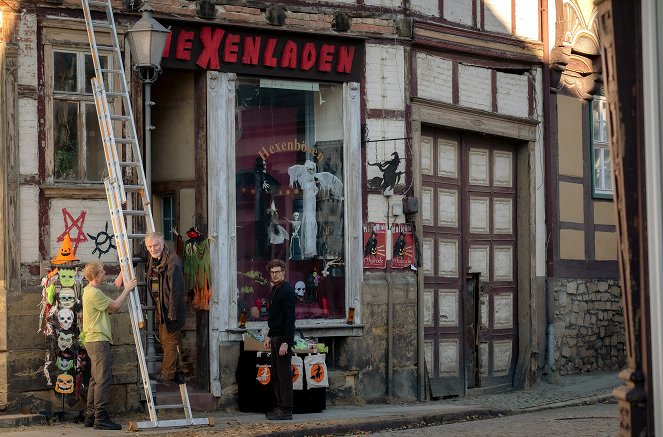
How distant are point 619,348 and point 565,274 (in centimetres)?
204

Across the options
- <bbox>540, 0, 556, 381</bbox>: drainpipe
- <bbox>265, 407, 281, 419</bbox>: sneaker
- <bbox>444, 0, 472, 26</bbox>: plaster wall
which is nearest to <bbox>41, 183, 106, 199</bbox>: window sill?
<bbox>265, 407, 281, 419</bbox>: sneaker

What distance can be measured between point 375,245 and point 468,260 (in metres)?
2.36

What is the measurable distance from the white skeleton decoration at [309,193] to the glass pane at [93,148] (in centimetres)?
270

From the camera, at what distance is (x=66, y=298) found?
1413 cm

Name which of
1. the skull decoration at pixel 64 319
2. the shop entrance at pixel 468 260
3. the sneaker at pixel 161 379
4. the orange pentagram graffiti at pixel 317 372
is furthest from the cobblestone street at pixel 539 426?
the skull decoration at pixel 64 319

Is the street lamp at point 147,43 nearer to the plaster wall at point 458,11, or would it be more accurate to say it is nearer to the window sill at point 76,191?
the window sill at point 76,191

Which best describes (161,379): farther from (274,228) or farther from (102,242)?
(274,228)

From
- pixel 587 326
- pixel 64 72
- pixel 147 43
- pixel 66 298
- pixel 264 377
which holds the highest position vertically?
pixel 147 43

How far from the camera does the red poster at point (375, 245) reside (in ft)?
56.6

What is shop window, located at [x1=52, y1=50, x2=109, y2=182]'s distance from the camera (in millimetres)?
14820

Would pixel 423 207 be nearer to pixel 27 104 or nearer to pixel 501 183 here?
pixel 501 183

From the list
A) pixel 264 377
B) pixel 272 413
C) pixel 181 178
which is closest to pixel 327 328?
pixel 264 377

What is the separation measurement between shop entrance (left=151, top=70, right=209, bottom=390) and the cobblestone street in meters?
2.95

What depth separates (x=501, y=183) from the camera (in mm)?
19938
